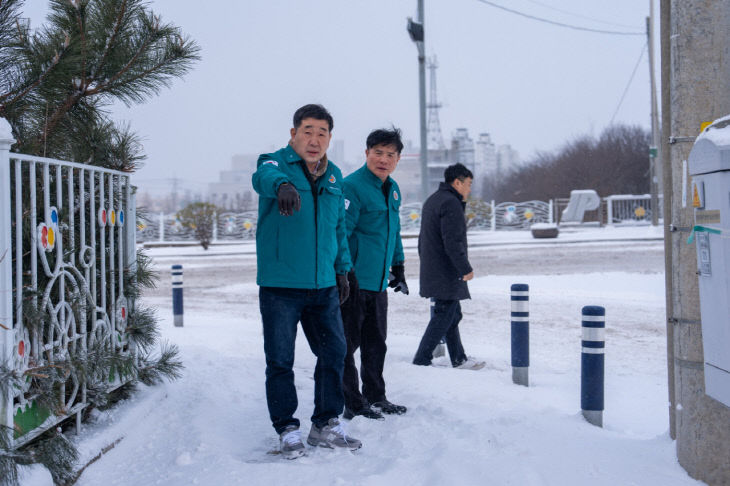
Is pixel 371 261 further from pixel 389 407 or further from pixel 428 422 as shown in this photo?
pixel 428 422

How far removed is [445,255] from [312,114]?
2.38m

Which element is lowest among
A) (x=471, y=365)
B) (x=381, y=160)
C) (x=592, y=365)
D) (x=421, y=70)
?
(x=471, y=365)

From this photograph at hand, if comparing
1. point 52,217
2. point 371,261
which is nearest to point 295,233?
point 371,261

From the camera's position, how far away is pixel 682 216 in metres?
3.12

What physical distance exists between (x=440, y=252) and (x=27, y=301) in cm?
340

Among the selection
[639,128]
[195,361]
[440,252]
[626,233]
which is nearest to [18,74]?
[195,361]

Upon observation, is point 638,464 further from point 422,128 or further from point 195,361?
point 422,128

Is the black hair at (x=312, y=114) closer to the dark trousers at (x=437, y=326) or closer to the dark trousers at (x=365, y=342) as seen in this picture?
the dark trousers at (x=365, y=342)

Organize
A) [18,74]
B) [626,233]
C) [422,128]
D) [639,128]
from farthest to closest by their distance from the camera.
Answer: [639,128] → [626,233] → [422,128] → [18,74]

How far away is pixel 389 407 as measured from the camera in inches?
166

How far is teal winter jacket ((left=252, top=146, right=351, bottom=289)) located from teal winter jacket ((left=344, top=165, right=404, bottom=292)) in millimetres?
634

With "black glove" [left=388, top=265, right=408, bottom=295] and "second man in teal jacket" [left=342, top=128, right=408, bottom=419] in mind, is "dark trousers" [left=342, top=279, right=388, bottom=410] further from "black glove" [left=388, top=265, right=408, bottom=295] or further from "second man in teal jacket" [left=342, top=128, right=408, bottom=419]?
"black glove" [left=388, top=265, right=408, bottom=295]

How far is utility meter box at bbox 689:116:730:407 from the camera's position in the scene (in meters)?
2.58

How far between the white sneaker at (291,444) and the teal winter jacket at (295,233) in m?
0.78
